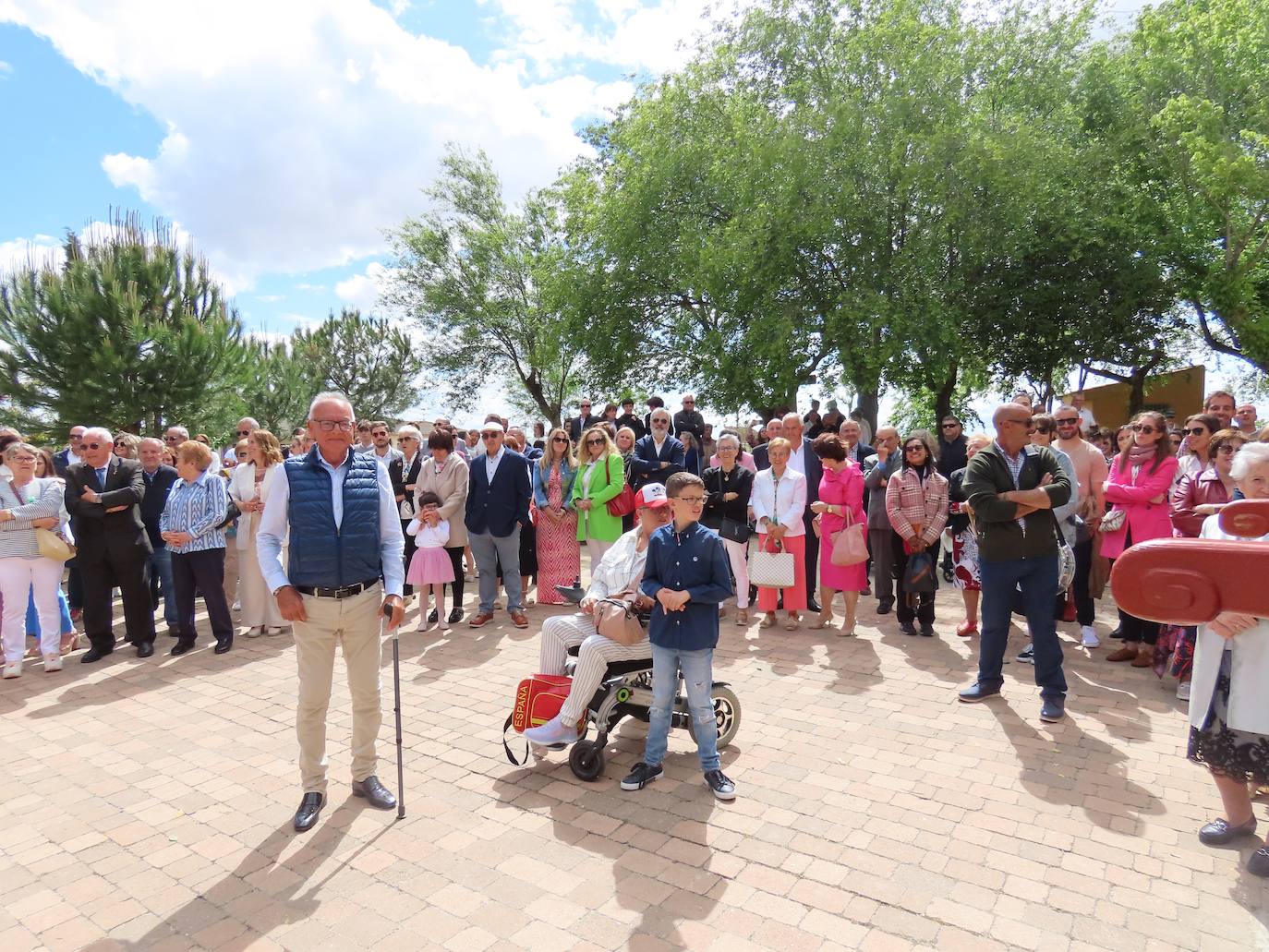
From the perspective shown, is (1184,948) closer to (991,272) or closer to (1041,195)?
(1041,195)

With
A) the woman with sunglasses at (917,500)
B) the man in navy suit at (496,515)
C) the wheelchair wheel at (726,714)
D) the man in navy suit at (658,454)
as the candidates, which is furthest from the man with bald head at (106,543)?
the woman with sunglasses at (917,500)

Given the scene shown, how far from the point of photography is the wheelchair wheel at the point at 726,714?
15.4 ft

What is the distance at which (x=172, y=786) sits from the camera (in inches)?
172

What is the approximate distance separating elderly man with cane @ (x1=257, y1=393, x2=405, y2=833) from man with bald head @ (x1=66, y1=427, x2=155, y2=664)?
396 cm

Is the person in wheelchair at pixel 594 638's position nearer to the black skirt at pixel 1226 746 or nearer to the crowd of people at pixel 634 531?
the crowd of people at pixel 634 531

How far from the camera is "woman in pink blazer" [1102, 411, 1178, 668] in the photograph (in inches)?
244

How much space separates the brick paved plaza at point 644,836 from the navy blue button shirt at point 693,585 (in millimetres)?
887

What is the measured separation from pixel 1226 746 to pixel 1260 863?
19.4 inches

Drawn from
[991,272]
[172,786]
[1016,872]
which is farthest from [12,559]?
[991,272]

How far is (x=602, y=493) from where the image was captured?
822 cm

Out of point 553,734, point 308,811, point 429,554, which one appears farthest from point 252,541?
point 553,734

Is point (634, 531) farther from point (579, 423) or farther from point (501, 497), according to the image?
point (579, 423)

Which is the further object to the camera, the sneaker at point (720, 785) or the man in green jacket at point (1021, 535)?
the man in green jacket at point (1021, 535)

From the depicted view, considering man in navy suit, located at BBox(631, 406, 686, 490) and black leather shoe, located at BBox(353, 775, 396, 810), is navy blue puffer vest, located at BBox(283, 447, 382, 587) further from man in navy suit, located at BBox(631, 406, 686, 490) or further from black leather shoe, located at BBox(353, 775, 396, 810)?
man in navy suit, located at BBox(631, 406, 686, 490)
